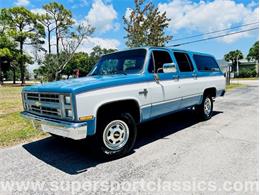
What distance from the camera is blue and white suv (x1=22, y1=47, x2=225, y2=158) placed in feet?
11.7

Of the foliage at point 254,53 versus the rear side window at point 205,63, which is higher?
the foliage at point 254,53

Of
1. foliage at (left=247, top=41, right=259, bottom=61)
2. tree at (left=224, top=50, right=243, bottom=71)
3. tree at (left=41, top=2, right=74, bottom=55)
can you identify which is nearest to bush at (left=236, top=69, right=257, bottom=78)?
foliage at (left=247, top=41, right=259, bottom=61)

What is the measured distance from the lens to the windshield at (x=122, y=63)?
4882 mm

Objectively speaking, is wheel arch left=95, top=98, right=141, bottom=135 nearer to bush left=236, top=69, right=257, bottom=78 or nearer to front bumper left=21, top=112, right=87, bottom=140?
front bumper left=21, top=112, right=87, bottom=140

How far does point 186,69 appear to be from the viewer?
5992mm

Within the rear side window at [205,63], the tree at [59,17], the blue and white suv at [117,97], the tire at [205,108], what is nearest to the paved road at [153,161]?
the blue and white suv at [117,97]

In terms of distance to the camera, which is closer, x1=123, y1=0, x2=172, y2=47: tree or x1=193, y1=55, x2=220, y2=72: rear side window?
x1=193, y1=55, x2=220, y2=72: rear side window

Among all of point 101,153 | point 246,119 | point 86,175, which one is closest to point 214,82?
point 246,119

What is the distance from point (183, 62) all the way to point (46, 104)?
3.69m

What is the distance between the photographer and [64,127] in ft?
11.6

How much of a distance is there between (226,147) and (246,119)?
3044 mm

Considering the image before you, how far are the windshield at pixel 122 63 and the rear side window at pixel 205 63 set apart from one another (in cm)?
232

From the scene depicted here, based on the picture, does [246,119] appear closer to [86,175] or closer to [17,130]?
[86,175]

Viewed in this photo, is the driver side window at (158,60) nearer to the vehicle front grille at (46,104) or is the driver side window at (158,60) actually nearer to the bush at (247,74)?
the vehicle front grille at (46,104)
